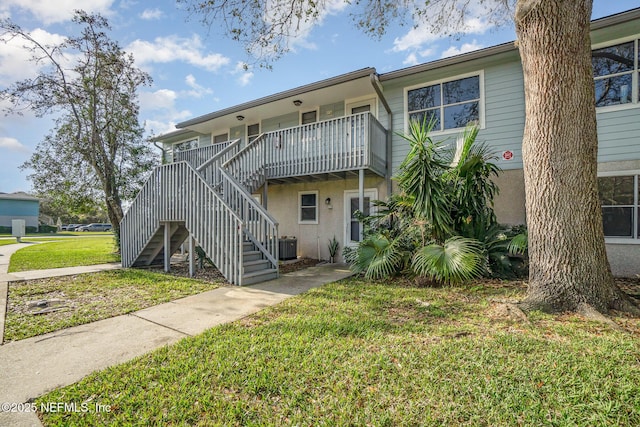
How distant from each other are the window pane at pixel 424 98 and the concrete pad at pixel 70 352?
8336mm

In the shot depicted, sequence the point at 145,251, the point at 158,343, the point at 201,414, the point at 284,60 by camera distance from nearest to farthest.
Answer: the point at 201,414 < the point at 158,343 < the point at 284,60 < the point at 145,251

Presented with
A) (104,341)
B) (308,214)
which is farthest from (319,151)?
(104,341)

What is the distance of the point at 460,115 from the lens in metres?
8.27

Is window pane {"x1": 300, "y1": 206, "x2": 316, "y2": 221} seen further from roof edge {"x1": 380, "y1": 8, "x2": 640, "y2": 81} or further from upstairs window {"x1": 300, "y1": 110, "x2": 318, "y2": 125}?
roof edge {"x1": 380, "y1": 8, "x2": 640, "y2": 81}

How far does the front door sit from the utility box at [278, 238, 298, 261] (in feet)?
6.01

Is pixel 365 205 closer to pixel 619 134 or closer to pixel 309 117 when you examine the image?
pixel 309 117

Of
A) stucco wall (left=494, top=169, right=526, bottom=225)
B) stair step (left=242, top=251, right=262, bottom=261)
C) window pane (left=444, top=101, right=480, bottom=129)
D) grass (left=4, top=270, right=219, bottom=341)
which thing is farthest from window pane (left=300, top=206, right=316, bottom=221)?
stucco wall (left=494, top=169, right=526, bottom=225)

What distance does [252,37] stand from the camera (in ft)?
23.7

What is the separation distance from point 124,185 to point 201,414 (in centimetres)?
1383

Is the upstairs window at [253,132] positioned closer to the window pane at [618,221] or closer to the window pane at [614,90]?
the window pane at [614,90]

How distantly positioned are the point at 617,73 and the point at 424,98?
165 inches

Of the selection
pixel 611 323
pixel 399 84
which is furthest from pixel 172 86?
pixel 611 323

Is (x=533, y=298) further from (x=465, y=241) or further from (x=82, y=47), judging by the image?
(x=82, y=47)

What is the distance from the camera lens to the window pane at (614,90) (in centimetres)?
671
